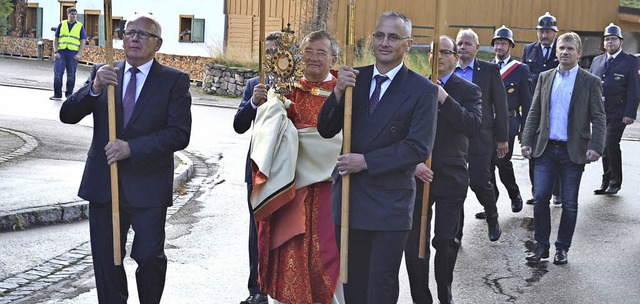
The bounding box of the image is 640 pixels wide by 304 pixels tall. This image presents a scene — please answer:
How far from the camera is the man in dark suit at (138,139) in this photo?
244 inches

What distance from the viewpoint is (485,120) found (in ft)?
31.4

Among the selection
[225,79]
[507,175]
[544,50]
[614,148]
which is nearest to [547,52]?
[544,50]

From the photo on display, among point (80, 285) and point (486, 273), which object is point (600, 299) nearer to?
point (486, 273)

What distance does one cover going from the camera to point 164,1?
3847 cm

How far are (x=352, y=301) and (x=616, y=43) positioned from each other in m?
8.53

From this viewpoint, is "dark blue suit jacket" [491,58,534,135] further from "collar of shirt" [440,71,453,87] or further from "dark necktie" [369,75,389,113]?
"dark necktie" [369,75,389,113]

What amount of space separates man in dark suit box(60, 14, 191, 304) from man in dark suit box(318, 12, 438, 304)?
1.11m

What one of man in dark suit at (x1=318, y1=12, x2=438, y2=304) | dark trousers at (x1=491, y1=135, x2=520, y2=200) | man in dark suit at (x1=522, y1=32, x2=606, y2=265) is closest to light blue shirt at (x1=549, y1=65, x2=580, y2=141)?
man in dark suit at (x1=522, y1=32, x2=606, y2=265)

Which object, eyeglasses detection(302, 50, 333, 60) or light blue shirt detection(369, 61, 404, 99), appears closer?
light blue shirt detection(369, 61, 404, 99)

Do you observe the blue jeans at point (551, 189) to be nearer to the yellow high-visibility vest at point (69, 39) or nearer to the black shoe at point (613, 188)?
the black shoe at point (613, 188)

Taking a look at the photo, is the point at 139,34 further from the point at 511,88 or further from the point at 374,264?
the point at 511,88

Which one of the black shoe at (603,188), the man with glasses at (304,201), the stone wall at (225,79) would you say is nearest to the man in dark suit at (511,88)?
the black shoe at (603,188)

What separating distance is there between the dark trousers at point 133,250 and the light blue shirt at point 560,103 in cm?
410

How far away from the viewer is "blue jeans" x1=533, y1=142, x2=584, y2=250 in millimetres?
9078
